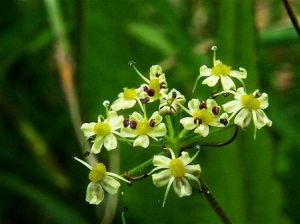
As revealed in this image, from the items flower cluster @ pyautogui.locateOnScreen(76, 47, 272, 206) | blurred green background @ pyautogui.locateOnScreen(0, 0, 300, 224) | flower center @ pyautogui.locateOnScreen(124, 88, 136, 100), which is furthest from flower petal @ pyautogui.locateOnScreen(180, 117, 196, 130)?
blurred green background @ pyautogui.locateOnScreen(0, 0, 300, 224)

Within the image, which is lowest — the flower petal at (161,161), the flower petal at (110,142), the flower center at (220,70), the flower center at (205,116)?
the flower petal at (161,161)

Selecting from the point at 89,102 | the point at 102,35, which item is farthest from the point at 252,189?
the point at 102,35

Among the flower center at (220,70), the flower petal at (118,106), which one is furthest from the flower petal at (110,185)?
the flower center at (220,70)

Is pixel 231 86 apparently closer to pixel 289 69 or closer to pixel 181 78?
pixel 181 78

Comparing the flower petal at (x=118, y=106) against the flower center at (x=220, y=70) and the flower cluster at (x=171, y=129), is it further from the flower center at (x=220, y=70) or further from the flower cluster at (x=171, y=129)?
the flower center at (x=220, y=70)

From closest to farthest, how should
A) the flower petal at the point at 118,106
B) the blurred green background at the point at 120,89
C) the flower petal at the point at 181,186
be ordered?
the flower petal at the point at 181,186 < the flower petal at the point at 118,106 < the blurred green background at the point at 120,89

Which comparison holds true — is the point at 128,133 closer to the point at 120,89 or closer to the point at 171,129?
the point at 171,129
